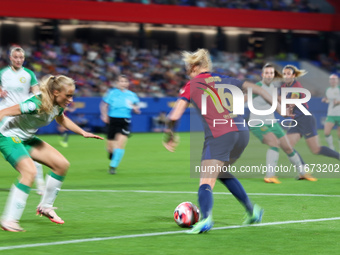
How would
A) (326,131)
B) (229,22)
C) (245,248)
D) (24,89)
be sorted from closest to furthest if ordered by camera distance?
(245,248)
(24,89)
(326,131)
(229,22)

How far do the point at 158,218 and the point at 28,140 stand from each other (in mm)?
1931

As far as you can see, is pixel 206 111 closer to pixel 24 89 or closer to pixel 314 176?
pixel 24 89

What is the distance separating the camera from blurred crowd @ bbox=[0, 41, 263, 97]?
3191cm

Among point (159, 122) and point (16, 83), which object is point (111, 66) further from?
point (16, 83)

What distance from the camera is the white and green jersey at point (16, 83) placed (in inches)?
462

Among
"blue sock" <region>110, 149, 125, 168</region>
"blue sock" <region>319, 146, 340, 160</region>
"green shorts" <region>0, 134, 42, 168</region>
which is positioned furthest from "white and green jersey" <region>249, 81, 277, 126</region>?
"green shorts" <region>0, 134, 42, 168</region>

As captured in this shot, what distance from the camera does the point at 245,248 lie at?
6.79 metres

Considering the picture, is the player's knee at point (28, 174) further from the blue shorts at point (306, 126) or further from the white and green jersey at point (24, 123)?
the blue shorts at point (306, 126)

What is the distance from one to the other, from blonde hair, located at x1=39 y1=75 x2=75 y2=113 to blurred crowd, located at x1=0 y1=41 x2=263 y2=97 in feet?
73.7

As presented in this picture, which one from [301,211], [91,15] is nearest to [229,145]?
[301,211]

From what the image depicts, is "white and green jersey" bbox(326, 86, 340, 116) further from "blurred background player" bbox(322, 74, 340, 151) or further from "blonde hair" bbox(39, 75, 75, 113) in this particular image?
"blonde hair" bbox(39, 75, 75, 113)

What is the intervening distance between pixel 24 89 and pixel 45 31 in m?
26.2

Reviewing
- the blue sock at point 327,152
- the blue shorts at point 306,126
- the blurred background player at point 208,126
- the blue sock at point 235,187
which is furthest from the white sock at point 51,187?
the blue sock at point 327,152

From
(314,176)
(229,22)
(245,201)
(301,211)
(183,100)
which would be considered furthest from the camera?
(229,22)
